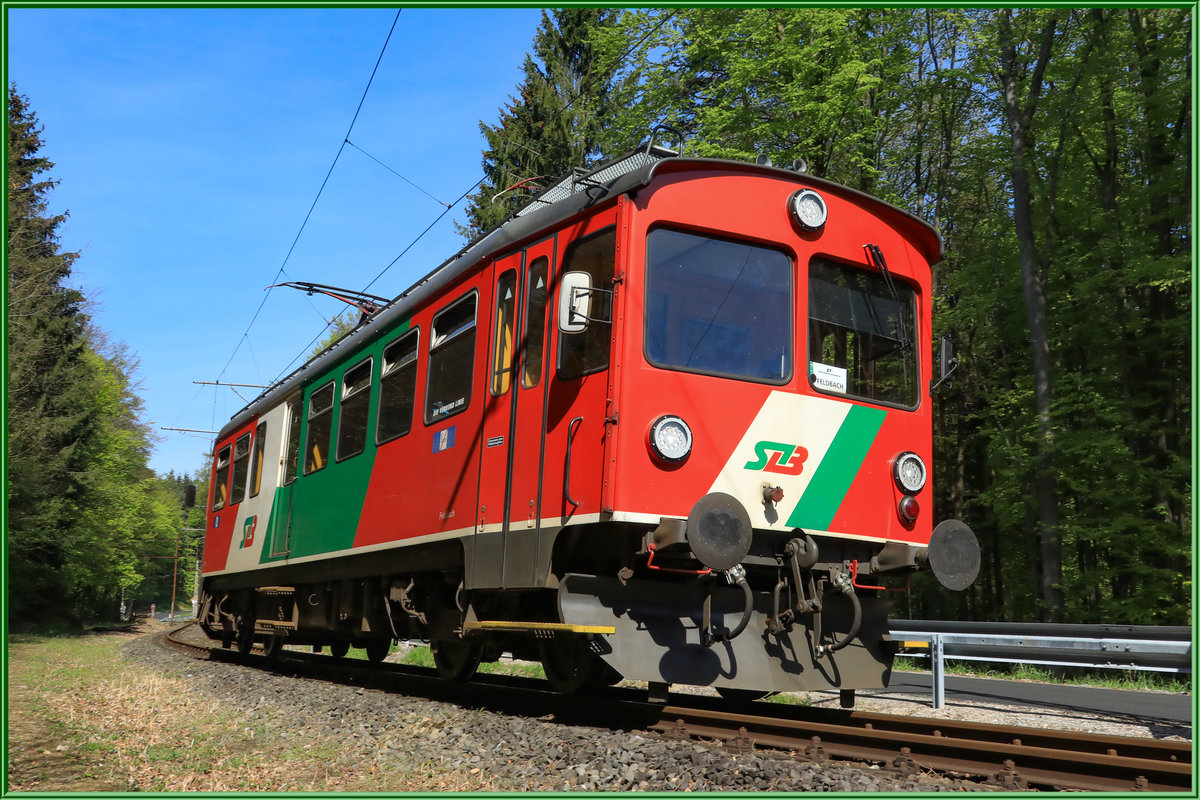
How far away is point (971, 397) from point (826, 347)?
59.2ft

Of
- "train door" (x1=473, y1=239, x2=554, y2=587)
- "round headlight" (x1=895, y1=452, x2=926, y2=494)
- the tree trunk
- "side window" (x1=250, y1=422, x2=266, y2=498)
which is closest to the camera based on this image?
"train door" (x1=473, y1=239, x2=554, y2=587)

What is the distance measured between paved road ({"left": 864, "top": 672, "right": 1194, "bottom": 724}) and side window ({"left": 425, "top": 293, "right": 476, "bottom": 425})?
532 centimetres

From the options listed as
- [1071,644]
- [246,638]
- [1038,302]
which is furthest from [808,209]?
[1038,302]

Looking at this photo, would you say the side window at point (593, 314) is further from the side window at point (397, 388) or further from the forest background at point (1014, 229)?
the forest background at point (1014, 229)

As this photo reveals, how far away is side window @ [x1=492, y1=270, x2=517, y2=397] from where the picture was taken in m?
6.90

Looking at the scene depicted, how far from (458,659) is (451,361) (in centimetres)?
281

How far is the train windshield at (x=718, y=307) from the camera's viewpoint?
6.05 meters

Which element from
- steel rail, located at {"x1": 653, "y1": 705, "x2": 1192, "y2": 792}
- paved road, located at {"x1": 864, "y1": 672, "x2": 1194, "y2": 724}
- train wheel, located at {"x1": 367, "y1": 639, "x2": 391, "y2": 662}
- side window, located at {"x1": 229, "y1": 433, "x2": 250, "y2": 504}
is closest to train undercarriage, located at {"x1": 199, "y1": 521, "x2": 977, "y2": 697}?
steel rail, located at {"x1": 653, "y1": 705, "x2": 1192, "y2": 792}

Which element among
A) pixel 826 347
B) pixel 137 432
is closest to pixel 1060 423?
pixel 826 347

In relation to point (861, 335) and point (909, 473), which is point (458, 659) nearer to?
point (909, 473)

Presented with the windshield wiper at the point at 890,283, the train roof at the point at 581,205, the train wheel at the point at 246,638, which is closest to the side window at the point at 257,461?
the train wheel at the point at 246,638

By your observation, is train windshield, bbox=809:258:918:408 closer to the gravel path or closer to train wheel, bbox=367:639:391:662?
Answer: the gravel path

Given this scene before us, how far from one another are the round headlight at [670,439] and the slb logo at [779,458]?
48 centimetres

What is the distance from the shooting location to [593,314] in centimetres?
612
